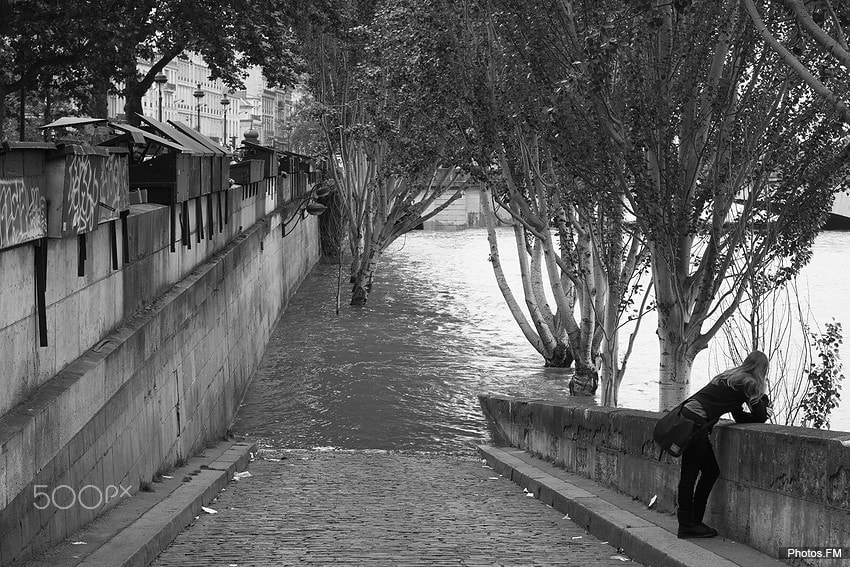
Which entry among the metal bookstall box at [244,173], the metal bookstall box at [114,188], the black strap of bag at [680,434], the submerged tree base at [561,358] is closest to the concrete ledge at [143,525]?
the metal bookstall box at [114,188]

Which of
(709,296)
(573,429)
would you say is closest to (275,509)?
(573,429)

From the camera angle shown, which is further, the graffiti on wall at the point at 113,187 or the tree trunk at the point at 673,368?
the tree trunk at the point at 673,368

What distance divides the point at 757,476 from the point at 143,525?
3.70 meters

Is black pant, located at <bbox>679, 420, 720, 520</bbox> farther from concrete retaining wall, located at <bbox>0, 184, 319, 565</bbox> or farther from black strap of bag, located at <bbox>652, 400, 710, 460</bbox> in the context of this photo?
concrete retaining wall, located at <bbox>0, 184, 319, 565</bbox>

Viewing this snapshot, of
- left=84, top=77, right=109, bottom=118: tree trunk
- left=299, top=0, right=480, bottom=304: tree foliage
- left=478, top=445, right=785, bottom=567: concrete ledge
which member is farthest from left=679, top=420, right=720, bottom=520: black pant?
left=84, top=77, right=109, bottom=118: tree trunk

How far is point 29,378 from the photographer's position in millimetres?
7332

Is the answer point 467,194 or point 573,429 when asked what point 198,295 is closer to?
point 573,429

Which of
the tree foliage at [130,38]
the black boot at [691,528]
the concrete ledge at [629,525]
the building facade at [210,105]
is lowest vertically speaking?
the concrete ledge at [629,525]

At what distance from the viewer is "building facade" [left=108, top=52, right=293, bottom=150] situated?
311ft

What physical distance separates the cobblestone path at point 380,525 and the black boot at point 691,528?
410 mm

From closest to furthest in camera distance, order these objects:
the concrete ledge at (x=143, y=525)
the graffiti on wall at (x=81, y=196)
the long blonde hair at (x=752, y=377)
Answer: the concrete ledge at (x=143, y=525)
the long blonde hair at (x=752, y=377)
the graffiti on wall at (x=81, y=196)

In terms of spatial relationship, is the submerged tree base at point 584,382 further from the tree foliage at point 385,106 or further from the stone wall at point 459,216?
the stone wall at point 459,216

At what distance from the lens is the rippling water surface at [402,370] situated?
2253 centimetres

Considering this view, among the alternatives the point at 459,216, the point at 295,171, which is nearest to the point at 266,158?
the point at 295,171
